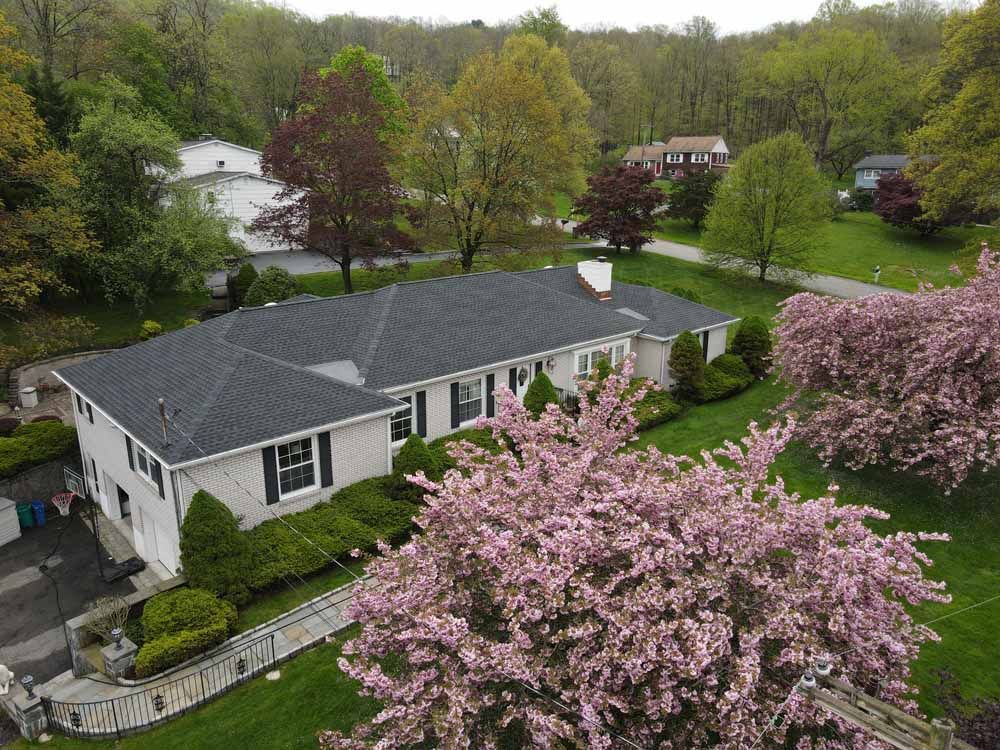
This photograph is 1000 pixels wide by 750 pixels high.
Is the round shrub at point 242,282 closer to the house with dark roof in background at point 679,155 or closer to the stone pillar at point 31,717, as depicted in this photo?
the stone pillar at point 31,717

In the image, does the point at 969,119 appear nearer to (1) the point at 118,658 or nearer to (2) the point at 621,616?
(2) the point at 621,616

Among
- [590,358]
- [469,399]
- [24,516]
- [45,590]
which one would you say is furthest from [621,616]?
[24,516]

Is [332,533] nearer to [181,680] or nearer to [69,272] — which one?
[181,680]

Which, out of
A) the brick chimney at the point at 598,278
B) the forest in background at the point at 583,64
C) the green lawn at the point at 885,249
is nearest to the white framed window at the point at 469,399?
the brick chimney at the point at 598,278

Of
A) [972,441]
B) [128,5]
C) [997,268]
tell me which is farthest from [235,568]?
[128,5]

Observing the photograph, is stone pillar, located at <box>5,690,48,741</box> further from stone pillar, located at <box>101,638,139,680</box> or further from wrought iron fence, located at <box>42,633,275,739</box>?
stone pillar, located at <box>101,638,139,680</box>

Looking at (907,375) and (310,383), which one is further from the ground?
(907,375)

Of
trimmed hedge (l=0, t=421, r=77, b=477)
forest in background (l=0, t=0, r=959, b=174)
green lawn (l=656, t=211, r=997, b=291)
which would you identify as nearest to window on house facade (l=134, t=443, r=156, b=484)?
trimmed hedge (l=0, t=421, r=77, b=477)
